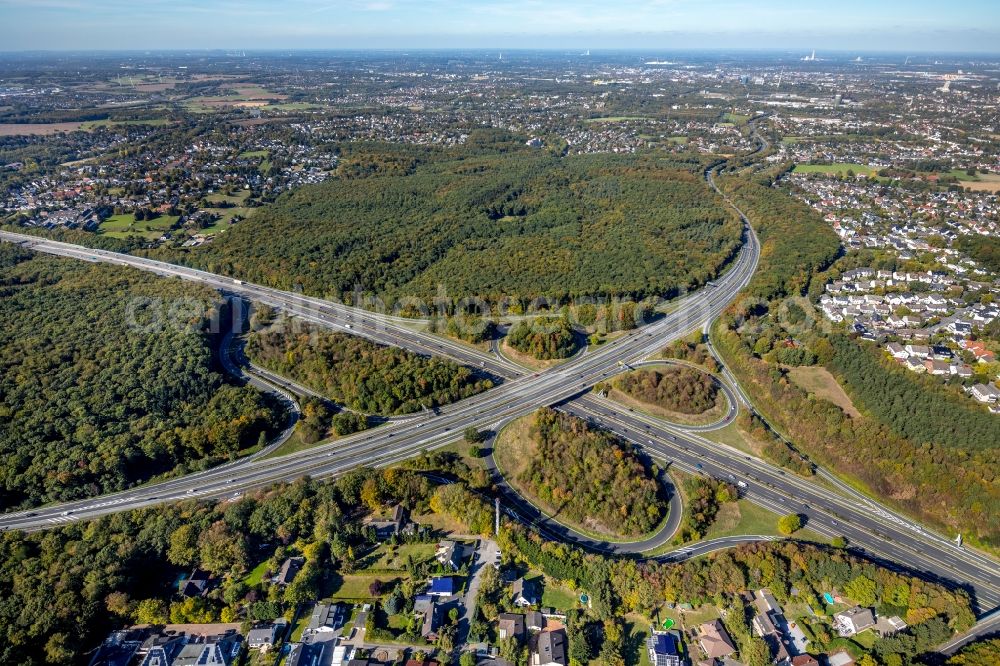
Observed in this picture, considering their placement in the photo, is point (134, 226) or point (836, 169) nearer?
point (134, 226)

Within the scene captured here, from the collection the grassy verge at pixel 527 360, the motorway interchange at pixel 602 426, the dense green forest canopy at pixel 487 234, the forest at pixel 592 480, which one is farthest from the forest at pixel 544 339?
the forest at pixel 592 480

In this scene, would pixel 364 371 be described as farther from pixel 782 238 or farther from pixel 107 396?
pixel 782 238

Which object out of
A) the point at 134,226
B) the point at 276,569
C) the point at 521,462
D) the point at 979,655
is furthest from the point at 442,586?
the point at 134,226

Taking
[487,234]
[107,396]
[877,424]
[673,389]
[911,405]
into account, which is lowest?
[877,424]

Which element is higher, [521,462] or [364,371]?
[364,371]

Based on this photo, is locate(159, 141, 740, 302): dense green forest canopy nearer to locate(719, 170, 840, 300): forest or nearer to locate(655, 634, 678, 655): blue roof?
locate(719, 170, 840, 300): forest

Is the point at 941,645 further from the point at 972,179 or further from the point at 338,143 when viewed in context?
the point at 338,143

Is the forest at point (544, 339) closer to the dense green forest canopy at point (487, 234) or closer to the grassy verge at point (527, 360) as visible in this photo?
the grassy verge at point (527, 360)
